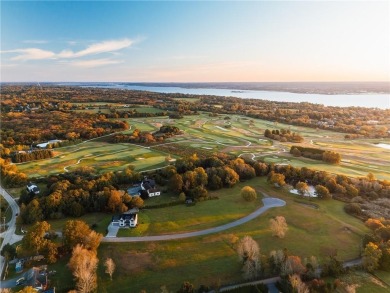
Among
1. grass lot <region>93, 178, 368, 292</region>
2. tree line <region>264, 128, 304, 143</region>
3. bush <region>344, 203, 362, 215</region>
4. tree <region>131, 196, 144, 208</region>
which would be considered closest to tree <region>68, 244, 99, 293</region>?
grass lot <region>93, 178, 368, 292</region>

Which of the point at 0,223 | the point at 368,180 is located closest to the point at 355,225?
the point at 368,180

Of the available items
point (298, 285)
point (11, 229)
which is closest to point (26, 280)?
point (11, 229)

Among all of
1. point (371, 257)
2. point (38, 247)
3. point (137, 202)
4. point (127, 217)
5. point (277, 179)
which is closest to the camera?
point (371, 257)

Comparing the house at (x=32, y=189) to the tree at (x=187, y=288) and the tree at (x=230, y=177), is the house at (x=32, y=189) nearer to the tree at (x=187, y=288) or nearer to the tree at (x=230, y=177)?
the tree at (x=230, y=177)

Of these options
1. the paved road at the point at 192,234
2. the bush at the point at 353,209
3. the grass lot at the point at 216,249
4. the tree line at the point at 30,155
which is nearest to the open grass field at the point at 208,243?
the grass lot at the point at 216,249

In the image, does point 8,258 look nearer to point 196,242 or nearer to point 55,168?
point 196,242

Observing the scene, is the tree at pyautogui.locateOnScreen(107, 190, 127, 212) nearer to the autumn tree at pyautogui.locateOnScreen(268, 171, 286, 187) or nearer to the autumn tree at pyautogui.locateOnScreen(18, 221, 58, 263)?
the autumn tree at pyautogui.locateOnScreen(18, 221, 58, 263)

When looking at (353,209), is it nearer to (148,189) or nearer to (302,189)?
(302,189)
